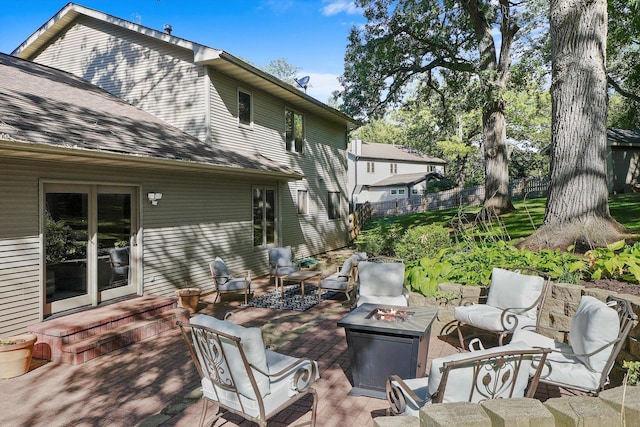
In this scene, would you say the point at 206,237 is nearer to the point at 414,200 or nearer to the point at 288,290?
the point at 288,290

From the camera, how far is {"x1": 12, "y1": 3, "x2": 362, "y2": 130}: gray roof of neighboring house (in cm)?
1048

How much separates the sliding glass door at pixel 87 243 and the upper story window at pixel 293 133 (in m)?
7.35

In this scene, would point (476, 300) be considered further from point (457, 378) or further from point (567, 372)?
point (457, 378)

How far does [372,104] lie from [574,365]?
14.7 m

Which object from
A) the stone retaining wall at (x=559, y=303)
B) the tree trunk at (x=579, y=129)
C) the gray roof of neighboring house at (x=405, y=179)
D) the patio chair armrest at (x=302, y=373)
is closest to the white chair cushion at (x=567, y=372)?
the stone retaining wall at (x=559, y=303)

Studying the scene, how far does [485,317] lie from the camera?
5.20 metres

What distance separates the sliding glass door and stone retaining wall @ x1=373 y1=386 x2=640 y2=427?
22.5 ft

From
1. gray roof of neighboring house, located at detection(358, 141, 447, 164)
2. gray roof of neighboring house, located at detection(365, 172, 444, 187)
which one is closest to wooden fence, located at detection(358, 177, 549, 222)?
gray roof of neighboring house, located at detection(365, 172, 444, 187)

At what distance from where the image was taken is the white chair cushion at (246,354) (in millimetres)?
3254

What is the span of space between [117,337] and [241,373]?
12.6 ft

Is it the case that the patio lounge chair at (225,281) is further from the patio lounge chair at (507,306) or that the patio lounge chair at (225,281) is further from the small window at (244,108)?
the small window at (244,108)

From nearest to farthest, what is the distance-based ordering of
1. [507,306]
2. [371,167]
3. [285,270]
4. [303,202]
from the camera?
[507,306], [285,270], [303,202], [371,167]

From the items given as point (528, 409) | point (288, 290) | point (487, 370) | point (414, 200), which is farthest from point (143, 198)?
point (414, 200)

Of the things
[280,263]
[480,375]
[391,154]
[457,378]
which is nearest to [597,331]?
[480,375]
